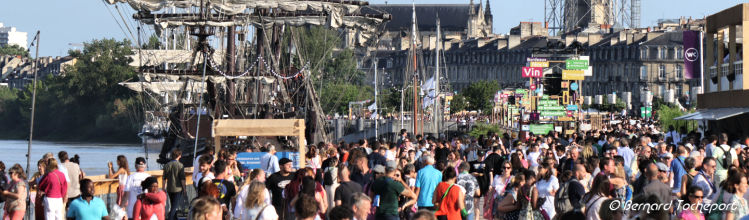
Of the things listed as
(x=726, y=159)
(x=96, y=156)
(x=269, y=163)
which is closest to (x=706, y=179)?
(x=726, y=159)

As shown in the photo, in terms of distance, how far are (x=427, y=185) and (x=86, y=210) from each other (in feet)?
12.4

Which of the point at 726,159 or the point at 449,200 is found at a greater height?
the point at 726,159

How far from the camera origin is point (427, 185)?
15727 millimetres

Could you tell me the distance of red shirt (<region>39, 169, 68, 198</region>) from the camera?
16391 mm

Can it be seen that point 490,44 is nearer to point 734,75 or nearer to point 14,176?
point 734,75

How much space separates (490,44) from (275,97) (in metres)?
112

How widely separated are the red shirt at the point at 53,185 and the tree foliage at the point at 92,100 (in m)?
93.3

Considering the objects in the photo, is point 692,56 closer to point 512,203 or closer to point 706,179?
point 706,179

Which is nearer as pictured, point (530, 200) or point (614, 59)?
point (530, 200)

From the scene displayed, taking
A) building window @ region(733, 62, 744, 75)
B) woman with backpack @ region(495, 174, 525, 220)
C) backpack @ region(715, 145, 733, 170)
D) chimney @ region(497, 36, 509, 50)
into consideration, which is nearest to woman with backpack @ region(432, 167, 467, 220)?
woman with backpack @ region(495, 174, 525, 220)

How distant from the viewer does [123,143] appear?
115 m

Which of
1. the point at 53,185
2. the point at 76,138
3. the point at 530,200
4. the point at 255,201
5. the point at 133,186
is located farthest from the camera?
the point at 76,138

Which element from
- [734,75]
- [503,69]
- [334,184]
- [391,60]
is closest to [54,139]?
[503,69]

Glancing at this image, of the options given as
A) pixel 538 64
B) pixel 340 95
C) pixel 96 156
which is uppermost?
pixel 538 64
